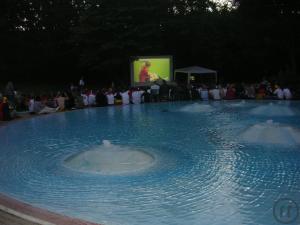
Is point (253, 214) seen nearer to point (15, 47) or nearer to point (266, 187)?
point (266, 187)

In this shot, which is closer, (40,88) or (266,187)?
(266,187)

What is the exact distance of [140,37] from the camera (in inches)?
1500

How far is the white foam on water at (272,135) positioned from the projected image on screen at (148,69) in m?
16.8

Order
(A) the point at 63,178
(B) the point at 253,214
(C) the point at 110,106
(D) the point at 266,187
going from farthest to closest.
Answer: (C) the point at 110,106, (A) the point at 63,178, (D) the point at 266,187, (B) the point at 253,214

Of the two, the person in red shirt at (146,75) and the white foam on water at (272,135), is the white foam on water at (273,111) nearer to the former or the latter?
the white foam on water at (272,135)

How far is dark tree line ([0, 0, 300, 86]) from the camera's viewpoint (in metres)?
37.8

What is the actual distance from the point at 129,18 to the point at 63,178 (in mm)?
29021

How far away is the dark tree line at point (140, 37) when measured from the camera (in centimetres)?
3784

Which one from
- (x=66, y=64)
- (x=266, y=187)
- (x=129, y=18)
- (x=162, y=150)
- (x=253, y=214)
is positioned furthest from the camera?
(x=66, y=64)

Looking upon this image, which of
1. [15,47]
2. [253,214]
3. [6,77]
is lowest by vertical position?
[253,214]

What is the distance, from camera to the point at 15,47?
4478cm

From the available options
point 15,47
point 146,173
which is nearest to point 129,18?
point 15,47

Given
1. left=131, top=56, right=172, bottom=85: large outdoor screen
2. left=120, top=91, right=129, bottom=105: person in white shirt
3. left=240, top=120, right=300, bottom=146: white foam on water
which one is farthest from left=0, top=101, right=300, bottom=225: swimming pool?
left=131, top=56, right=172, bottom=85: large outdoor screen

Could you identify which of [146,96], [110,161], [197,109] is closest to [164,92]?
[146,96]
